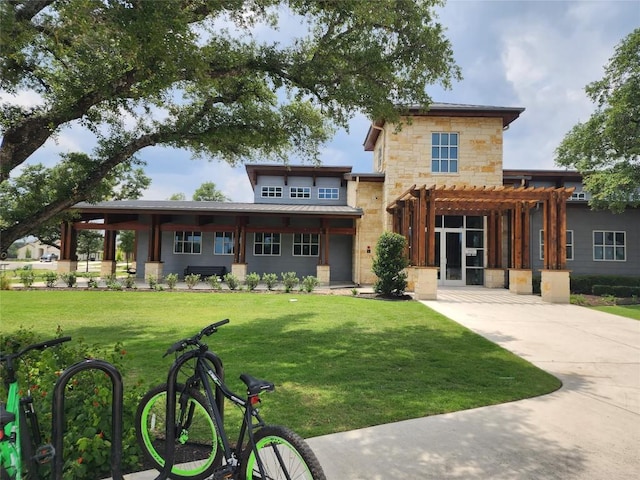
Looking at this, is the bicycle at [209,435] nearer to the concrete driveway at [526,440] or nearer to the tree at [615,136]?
the concrete driveway at [526,440]

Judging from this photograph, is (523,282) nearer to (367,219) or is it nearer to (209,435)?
(367,219)

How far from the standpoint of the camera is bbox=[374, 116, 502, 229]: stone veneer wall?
1775 cm

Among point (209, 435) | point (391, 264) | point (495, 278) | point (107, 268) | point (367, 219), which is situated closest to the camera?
point (209, 435)

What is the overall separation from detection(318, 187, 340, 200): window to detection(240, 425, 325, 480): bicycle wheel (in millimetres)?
23029

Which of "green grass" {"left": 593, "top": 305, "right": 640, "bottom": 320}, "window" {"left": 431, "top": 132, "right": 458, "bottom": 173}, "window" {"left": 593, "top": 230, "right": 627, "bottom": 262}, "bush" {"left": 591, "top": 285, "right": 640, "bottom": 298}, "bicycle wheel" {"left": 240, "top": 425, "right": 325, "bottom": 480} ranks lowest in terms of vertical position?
"green grass" {"left": 593, "top": 305, "right": 640, "bottom": 320}

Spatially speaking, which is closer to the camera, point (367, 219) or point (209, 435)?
point (209, 435)

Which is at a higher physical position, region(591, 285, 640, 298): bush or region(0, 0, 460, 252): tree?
region(0, 0, 460, 252): tree

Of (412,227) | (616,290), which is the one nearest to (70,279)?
(412,227)

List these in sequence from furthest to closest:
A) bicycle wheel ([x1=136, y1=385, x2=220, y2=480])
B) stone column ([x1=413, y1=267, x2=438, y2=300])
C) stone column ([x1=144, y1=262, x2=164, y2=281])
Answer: stone column ([x1=144, y1=262, x2=164, y2=281]) < stone column ([x1=413, y1=267, x2=438, y2=300]) < bicycle wheel ([x1=136, y1=385, x2=220, y2=480])

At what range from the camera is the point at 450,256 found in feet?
59.5

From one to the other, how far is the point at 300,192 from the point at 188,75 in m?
19.6

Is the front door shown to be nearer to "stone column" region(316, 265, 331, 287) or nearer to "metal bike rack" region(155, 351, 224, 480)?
"stone column" region(316, 265, 331, 287)

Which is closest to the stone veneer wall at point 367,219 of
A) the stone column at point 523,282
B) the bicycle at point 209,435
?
the stone column at point 523,282

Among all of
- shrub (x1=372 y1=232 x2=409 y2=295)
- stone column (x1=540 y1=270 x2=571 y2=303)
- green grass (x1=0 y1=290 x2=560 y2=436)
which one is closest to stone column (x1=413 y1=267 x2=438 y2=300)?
shrub (x1=372 y1=232 x2=409 y2=295)
